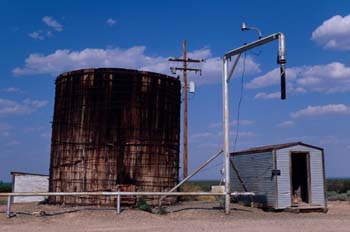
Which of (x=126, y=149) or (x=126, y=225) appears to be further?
(x=126, y=149)

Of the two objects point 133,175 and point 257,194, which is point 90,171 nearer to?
point 133,175

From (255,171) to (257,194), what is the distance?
0.96m

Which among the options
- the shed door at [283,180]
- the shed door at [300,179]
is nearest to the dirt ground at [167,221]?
the shed door at [283,180]

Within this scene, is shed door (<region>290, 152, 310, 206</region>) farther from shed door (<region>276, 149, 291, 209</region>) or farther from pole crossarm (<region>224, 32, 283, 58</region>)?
pole crossarm (<region>224, 32, 283, 58</region>)

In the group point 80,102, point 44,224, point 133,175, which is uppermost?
point 80,102

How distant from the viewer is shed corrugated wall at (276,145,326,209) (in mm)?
17922

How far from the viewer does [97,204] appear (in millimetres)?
17781

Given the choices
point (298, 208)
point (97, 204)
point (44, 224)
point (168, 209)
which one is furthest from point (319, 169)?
point (44, 224)

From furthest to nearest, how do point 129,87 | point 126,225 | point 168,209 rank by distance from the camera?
point 129,87 < point 168,209 < point 126,225

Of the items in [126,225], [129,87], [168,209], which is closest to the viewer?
[126,225]

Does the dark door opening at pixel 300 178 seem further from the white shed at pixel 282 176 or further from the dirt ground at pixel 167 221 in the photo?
the dirt ground at pixel 167 221

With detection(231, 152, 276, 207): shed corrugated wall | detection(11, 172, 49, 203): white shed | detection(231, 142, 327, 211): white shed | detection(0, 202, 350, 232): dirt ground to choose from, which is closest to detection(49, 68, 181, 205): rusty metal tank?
detection(0, 202, 350, 232): dirt ground

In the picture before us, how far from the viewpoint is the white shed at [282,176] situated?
58.9 feet

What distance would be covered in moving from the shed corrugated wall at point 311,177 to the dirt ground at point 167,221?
1018 mm
